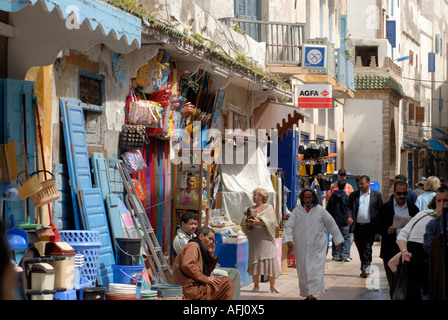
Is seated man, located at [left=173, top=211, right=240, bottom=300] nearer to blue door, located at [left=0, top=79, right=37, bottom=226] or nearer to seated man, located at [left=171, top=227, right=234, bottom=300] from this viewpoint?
seated man, located at [left=171, top=227, right=234, bottom=300]

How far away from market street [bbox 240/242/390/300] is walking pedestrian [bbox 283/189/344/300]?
0.50m

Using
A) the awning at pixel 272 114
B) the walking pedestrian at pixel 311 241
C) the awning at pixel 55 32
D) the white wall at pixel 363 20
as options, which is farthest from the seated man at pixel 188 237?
the white wall at pixel 363 20

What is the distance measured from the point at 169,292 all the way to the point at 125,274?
79 cm

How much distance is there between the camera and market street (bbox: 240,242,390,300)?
10.6 metres

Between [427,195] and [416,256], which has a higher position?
[427,195]

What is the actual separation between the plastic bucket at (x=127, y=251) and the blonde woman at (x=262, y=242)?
3.05 metres

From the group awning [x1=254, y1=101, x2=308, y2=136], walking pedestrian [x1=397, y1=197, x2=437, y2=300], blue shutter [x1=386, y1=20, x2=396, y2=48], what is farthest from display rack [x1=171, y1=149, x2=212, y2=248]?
blue shutter [x1=386, y1=20, x2=396, y2=48]

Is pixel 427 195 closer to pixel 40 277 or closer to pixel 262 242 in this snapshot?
pixel 262 242

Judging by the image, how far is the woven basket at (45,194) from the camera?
7.13 m

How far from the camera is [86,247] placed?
7.45 m

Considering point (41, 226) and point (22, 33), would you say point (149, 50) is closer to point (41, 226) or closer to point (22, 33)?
point (22, 33)

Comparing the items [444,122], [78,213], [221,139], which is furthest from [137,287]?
[444,122]

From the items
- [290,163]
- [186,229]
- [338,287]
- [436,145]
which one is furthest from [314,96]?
[436,145]

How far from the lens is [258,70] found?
537 inches
